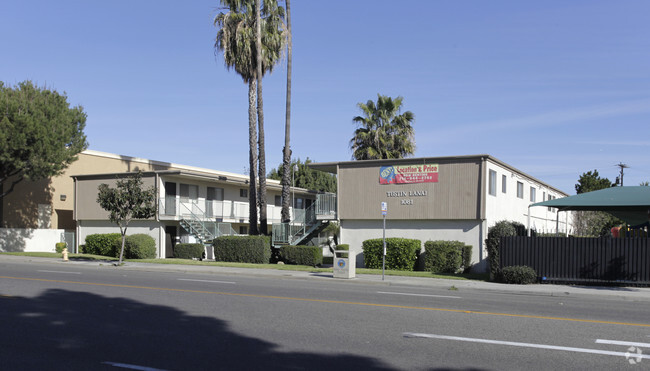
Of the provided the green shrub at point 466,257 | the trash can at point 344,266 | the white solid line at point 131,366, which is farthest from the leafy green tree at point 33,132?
the white solid line at point 131,366

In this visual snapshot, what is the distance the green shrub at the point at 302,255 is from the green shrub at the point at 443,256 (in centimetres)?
582

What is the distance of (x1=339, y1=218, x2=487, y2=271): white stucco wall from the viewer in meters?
26.4

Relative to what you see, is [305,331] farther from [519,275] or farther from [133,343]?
[519,275]

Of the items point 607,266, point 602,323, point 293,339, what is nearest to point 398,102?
point 607,266

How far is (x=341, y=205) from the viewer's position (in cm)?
2934

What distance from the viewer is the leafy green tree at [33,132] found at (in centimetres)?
3262

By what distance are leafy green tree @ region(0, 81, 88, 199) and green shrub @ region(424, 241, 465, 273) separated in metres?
23.3

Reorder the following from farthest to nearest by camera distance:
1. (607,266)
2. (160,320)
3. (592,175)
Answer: (592,175) < (607,266) < (160,320)

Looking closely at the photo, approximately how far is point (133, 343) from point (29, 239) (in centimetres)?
3428

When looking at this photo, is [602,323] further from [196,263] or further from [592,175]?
[592,175]

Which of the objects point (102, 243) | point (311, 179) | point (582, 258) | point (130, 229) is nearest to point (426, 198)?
point (582, 258)

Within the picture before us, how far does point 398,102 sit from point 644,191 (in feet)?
62.7

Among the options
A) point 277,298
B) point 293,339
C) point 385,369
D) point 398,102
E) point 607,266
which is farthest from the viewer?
point 398,102

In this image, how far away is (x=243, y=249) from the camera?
30047mm
